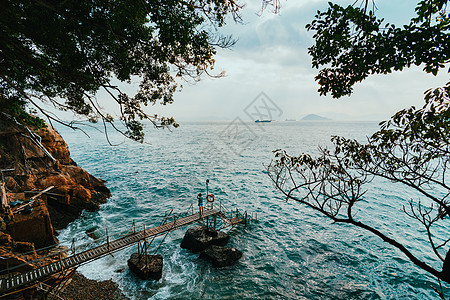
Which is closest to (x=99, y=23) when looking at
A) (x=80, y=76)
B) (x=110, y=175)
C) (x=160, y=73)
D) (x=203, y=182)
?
(x=80, y=76)

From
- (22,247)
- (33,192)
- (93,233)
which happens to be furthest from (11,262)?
(33,192)

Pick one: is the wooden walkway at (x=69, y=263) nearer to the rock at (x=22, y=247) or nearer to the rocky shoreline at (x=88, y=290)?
the rocky shoreline at (x=88, y=290)

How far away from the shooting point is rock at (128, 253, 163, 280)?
1323 centimetres

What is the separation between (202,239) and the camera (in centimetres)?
1673

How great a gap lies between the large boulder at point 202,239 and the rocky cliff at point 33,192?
10014mm

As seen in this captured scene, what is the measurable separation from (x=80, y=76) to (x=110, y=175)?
115 ft

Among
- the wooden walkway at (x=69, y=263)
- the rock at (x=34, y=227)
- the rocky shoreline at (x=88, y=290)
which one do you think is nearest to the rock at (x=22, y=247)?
the rock at (x=34, y=227)

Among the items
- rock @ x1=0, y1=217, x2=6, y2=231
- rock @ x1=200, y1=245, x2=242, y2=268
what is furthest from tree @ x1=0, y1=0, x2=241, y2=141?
rock @ x1=200, y1=245, x2=242, y2=268

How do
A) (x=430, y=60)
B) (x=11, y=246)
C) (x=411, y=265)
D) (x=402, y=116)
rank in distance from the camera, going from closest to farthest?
(x=430, y=60) → (x=402, y=116) → (x=11, y=246) → (x=411, y=265)

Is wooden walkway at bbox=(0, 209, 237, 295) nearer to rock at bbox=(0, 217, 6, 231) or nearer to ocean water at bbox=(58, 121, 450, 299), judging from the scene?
ocean water at bbox=(58, 121, 450, 299)

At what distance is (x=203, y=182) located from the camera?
3475 cm

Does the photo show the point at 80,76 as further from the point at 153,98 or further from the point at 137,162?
the point at 137,162

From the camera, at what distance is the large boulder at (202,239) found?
16.5 m

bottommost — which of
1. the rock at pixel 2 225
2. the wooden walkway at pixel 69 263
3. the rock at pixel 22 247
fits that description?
the wooden walkway at pixel 69 263
